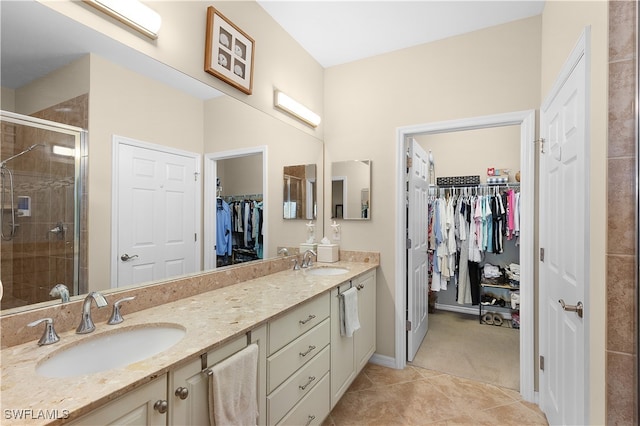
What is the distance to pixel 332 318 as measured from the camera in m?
1.89

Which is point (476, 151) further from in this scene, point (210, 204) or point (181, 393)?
point (181, 393)

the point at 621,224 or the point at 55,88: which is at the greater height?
the point at 55,88

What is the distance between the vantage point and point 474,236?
12.4ft

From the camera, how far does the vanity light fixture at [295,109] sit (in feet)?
7.92

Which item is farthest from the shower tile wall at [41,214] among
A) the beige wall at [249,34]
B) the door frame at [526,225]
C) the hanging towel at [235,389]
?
the door frame at [526,225]

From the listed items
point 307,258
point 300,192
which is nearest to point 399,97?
point 300,192

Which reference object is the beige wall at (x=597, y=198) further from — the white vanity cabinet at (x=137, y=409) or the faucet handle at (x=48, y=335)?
the faucet handle at (x=48, y=335)

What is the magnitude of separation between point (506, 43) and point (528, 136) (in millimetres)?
756

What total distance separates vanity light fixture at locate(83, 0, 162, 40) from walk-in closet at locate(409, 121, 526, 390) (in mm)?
3174

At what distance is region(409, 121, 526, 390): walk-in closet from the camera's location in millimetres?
3588

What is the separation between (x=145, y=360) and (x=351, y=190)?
2.20 metres

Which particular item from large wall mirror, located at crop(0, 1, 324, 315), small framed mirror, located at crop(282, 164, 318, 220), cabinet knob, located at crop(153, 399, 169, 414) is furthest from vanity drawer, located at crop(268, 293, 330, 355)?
small framed mirror, located at crop(282, 164, 318, 220)

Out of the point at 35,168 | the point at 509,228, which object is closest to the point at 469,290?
the point at 509,228

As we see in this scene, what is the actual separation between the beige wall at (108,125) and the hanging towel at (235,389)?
667 mm
